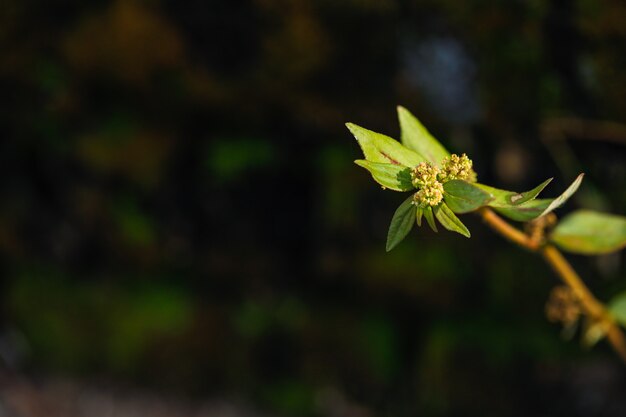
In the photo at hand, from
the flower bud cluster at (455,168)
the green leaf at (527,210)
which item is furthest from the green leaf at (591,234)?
the flower bud cluster at (455,168)

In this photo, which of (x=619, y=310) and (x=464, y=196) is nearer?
(x=464, y=196)

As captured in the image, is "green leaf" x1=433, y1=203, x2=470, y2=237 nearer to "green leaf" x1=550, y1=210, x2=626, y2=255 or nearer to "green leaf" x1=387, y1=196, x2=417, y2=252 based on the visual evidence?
"green leaf" x1=387, y1=196, x2=417, y2=252

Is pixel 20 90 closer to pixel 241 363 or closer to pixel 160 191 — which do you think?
pixel 160 191

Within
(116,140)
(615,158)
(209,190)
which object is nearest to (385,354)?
(209,190)

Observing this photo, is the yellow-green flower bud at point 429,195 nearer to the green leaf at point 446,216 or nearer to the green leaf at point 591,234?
the green leaf at point 446,216

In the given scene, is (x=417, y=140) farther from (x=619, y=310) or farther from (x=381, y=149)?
(x=619, y=310)

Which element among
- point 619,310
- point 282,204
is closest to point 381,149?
point 619,310
